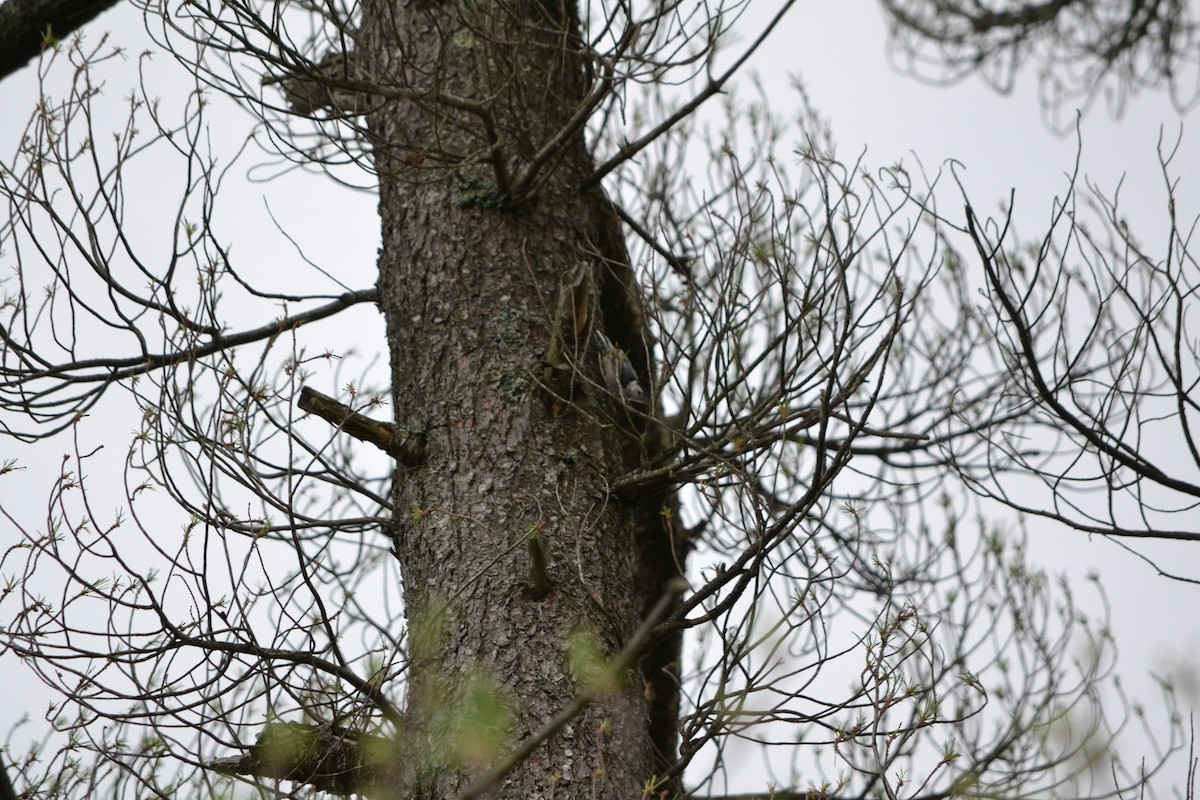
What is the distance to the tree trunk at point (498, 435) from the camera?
2.41m

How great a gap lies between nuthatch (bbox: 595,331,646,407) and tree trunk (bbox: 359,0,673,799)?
63 millimetres

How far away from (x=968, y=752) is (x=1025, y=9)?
5454mm

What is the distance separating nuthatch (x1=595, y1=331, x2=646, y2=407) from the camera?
2.97 meters

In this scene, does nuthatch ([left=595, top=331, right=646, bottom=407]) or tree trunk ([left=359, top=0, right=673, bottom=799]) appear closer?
tree trunk ([left=359, top=0, right=673, bottom=799])

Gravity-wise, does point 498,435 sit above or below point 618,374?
below

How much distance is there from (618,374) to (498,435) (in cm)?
45

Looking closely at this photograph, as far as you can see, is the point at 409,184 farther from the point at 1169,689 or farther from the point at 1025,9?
the point at 1025,9

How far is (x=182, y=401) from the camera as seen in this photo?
2.54 metres

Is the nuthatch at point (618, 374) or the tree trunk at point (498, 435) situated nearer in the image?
the tree trunk at point (498, 435)

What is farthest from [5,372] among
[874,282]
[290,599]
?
[874,282]

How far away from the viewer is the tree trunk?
241cm

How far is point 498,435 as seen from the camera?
278cm

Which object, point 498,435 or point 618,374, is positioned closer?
point 498,435

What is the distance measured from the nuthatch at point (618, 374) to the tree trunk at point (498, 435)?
0.06 metres
